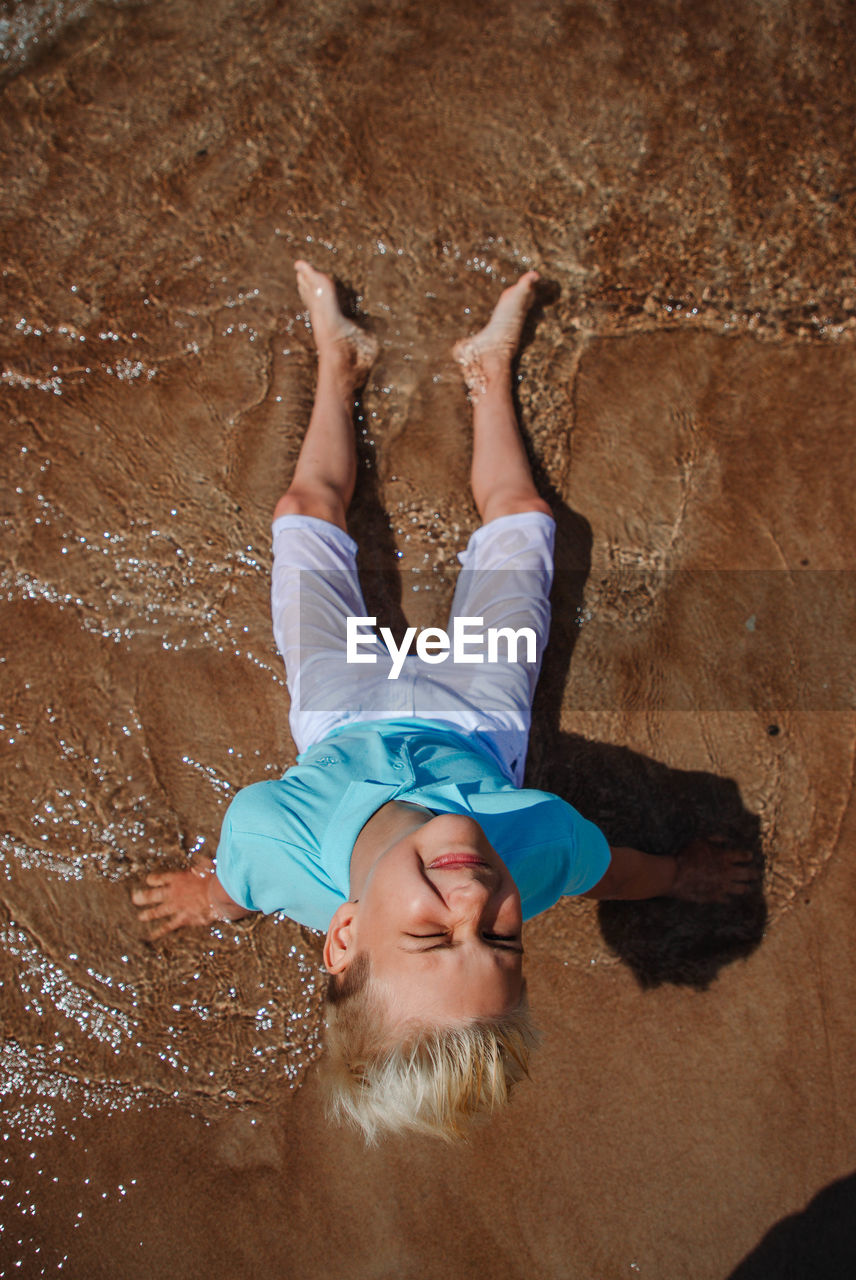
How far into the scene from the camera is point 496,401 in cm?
268

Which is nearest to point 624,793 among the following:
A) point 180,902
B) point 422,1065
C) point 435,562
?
point 435,562

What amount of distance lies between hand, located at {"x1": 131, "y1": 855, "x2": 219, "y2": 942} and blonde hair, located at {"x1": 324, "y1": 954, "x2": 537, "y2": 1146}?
0.91 meters

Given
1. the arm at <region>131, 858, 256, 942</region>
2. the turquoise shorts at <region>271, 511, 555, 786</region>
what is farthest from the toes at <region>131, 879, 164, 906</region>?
the turquoise shorts at <region>271, 511, 555, 786</region>

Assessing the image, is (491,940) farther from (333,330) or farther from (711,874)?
(333,330)

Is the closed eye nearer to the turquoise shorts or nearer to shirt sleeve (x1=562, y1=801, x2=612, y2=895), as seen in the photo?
shirt sleeve (x1=562, y1=801, x2=612, y2=895)

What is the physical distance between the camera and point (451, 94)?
2854 millimetres

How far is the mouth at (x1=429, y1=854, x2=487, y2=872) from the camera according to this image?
1481 mm

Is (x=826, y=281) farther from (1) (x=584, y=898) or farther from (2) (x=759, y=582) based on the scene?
(1) (x=584, y=898)

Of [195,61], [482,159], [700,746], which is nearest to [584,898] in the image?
[700,746]

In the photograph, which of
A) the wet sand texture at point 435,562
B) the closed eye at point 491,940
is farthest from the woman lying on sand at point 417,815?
the wet sand texture at point 435,562

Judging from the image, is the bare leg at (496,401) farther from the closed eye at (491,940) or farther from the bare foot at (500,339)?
the closed eye at (491,940)

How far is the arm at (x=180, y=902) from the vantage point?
2434mm

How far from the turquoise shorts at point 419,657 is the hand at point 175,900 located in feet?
1.94

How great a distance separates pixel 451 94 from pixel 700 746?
2.45 metres
